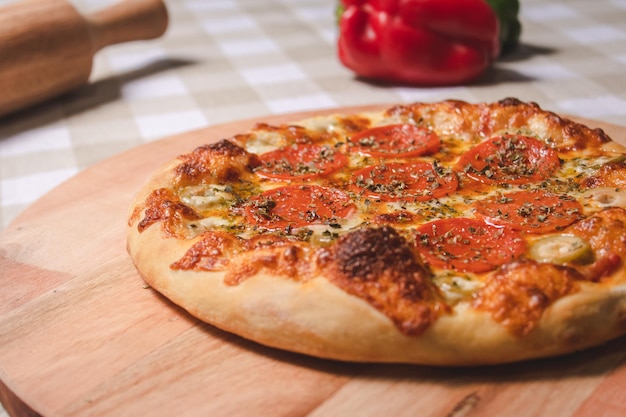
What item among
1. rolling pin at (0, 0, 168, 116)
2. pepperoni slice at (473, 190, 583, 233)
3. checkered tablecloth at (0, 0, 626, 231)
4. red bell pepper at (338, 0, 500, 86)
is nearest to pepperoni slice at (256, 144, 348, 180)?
pepperoni slice at (473, 190, 583, 233)

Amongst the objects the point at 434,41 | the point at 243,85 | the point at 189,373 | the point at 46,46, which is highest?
the point at 46,46

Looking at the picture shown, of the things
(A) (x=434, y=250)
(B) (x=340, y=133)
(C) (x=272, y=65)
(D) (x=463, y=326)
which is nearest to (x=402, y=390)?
(D) (x=463, y=326)

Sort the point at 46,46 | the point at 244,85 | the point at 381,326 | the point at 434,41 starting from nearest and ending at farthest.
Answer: the point at 381,326 < the point at 46,46 < the point at 434,41 < the point at 244,85

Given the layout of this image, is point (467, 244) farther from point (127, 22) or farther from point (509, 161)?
point (127, 22)

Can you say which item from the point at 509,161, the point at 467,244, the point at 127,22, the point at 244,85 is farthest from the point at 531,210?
the point at 127,22

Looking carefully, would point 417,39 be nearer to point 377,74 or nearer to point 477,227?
point 377,74

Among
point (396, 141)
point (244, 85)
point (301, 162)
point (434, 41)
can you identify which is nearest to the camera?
point (301, 162)
